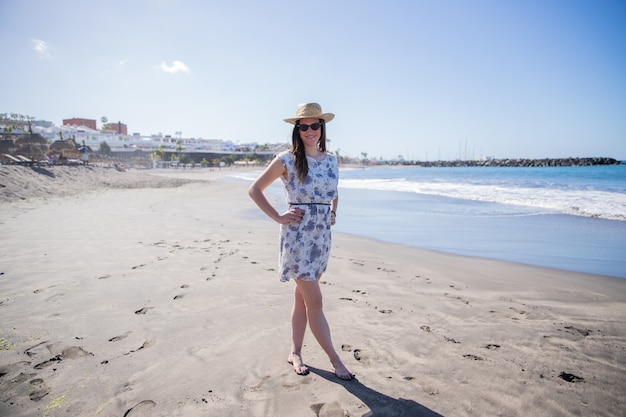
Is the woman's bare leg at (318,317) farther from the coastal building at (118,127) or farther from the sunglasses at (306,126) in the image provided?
the coastal building at (118,127)

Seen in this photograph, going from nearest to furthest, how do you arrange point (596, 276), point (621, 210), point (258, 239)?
point (596, 276), point (258, 239), point (621, 210)

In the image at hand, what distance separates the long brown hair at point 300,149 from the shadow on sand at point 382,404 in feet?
4.72

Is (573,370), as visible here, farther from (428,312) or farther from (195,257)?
(195,257)

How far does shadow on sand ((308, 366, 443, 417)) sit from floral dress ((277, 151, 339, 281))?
0.77 m

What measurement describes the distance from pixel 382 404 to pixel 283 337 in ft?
3.49

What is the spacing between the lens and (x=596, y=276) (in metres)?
4.63

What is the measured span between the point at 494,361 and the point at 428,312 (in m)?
0.90

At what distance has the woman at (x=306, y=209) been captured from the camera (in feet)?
7.33

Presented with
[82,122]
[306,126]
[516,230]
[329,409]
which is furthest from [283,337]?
[82,122]

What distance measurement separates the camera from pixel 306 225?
88.7 inches

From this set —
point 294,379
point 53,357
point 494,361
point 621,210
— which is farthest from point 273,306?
point 621,210

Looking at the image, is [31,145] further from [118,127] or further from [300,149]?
[118,127]

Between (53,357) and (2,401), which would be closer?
(2,401)

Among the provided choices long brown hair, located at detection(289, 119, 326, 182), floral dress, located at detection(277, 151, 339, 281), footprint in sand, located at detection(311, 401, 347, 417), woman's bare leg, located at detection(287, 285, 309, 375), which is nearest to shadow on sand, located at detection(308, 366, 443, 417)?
footprint in sand, located at detection(311, 401, 347, 417)
